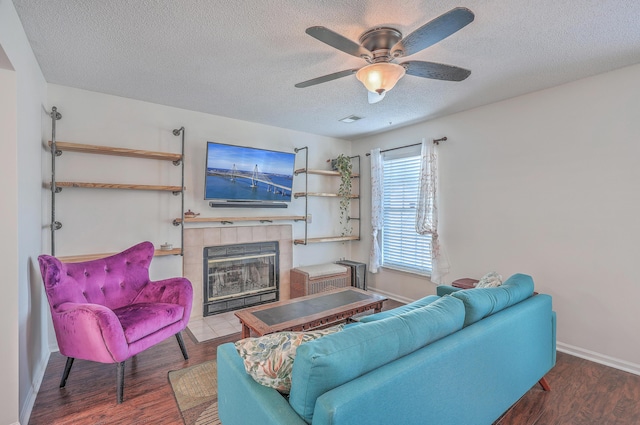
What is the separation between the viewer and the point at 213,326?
3379 mm

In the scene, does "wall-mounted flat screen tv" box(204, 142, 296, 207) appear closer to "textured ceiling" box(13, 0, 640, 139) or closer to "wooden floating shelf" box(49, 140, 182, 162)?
"wooden floating shelf" box(49, 140, 182, 162)

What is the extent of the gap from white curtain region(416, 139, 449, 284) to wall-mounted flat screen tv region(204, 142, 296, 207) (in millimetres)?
1718

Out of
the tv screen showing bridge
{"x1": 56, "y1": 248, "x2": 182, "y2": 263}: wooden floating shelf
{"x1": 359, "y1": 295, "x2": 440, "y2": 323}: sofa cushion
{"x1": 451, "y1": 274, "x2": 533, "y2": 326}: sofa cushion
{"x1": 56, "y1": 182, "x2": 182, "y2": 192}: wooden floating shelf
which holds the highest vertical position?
the tv screen showing bridge

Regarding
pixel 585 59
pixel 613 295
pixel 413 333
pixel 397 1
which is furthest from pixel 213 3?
pixel 613 295

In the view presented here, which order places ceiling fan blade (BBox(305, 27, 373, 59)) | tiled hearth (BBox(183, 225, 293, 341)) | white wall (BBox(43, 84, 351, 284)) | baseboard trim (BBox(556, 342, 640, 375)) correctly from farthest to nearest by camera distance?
tiled hearth (BBox(183, 225, 293, 341)) < white wall (BBox(43, 84, 351, 284)) < baseboard trim (BBox(556, 342, 640, 375)) < ceiling fan blade (BBox(305, 27, 373, 59))

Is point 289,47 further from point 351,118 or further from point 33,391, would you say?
point 33,391

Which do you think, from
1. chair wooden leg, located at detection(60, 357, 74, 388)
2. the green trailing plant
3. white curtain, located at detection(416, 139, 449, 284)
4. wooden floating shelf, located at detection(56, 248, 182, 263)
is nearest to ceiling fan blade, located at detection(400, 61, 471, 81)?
white curtain, located at detection(416, 139, 449, 284)

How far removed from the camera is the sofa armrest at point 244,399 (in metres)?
1.10

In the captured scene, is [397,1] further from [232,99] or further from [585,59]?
[232,99]

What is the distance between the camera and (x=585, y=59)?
2.34 meters

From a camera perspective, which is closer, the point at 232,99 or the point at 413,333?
the point at 413,333

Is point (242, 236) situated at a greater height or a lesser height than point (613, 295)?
greater

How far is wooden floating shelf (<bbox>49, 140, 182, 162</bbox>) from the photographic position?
9.09 feet

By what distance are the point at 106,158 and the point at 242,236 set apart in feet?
5.50
